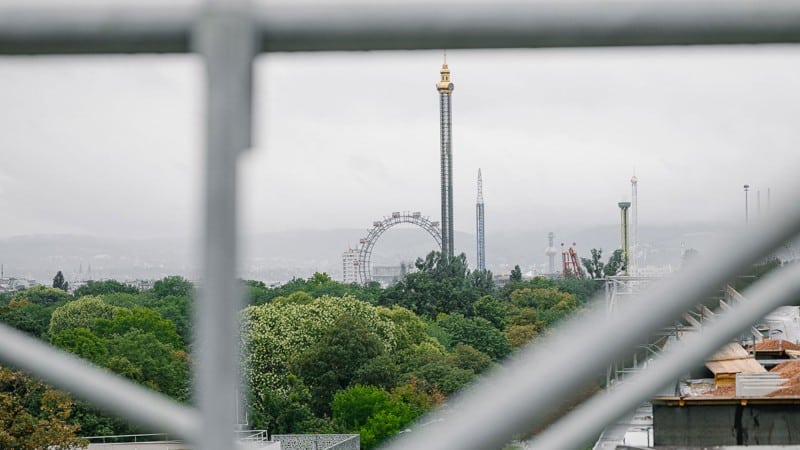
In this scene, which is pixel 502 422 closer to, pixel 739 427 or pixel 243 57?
pixel 243 57

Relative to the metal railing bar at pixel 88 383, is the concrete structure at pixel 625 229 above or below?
above

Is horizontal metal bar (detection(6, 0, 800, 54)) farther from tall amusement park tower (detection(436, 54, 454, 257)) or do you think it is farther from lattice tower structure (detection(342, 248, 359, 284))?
lattice tower structure (detection(342, 248, 359, 284))

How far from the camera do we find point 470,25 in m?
0.35

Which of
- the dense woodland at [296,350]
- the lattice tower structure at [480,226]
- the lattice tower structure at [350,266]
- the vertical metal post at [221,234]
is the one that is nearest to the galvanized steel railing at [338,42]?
the vertical metal post at [221,234]

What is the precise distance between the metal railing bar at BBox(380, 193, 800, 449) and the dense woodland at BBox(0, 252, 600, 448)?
11.7 meters

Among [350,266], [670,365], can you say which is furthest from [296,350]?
[350,266]

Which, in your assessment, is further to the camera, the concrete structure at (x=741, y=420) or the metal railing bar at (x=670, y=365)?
the concrete structure at (x=741, y=420)

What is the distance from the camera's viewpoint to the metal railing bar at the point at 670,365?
35 cm

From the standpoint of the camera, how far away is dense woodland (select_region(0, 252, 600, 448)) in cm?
1300

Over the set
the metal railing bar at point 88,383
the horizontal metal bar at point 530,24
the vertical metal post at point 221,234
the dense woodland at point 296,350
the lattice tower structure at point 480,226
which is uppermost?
the lattice tower structure at point 480,226

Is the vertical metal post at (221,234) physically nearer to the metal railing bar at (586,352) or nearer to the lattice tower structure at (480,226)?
the metal railing bar at (586,352)

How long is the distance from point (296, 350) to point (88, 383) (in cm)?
1747

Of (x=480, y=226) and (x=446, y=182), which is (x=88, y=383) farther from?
(x=446, y=182)

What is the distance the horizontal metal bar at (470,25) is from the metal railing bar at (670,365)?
89 millimetres
